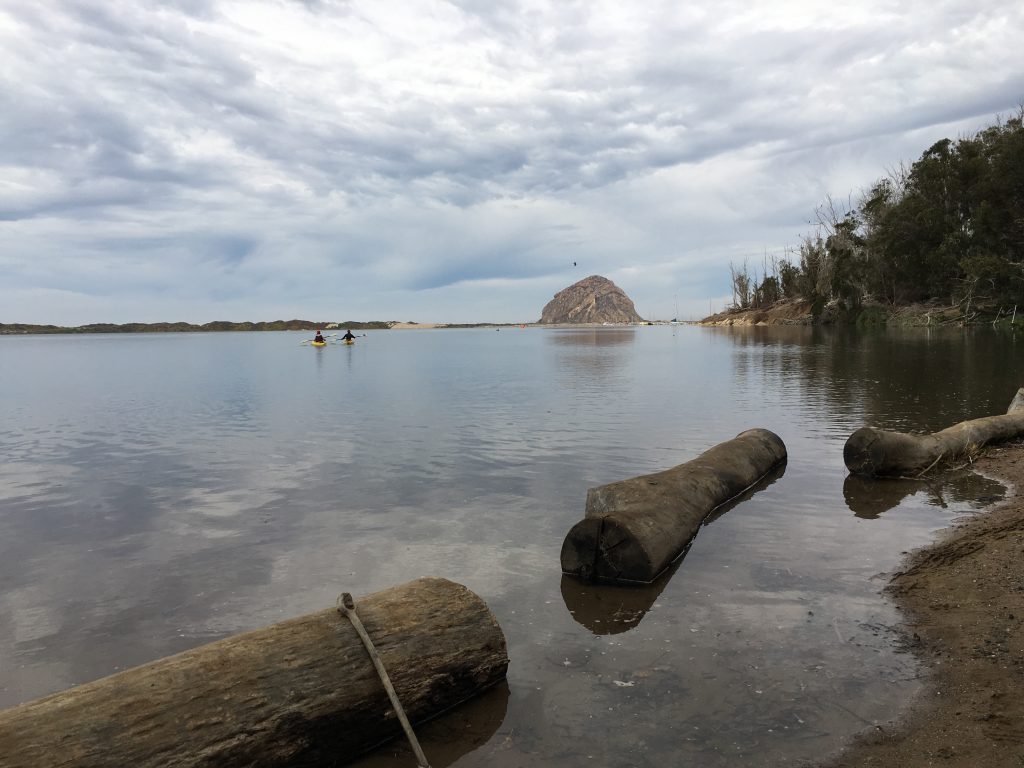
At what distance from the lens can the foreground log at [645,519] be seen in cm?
734

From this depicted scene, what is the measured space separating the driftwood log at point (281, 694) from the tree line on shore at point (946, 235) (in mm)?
68757

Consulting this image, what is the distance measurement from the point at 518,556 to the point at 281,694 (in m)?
4.39

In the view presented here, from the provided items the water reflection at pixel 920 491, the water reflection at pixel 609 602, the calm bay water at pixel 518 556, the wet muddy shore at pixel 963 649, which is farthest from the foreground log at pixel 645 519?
the wet muddy shore at pixel 963 649

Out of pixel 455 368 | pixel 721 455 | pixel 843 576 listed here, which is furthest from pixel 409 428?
pixel 455 368

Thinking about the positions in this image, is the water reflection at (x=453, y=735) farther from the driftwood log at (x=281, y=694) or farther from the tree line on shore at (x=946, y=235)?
the tree line on shore at (x=946, y=235)

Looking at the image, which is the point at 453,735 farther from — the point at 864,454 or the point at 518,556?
the point at 864,454

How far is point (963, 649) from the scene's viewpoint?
545 centimetres

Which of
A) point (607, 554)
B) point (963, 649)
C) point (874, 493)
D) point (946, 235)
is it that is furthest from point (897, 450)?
point (946, 235)

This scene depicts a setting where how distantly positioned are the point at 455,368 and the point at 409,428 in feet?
79.3

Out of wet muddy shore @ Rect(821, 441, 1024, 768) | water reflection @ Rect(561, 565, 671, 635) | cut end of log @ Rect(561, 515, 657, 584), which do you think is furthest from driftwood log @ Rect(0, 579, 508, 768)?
wet muddy shore @ Rect(821, 441, 1024, 768)

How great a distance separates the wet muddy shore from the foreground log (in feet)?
7.62

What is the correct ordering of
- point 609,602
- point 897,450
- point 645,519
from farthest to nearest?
point 897,450 < point 645,519 < point 609,602

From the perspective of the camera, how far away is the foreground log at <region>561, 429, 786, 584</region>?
7.34 meters

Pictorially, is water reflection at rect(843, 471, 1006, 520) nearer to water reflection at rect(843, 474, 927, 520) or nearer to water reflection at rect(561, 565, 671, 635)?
water reflection at rect(843, 474, 927, 520)
